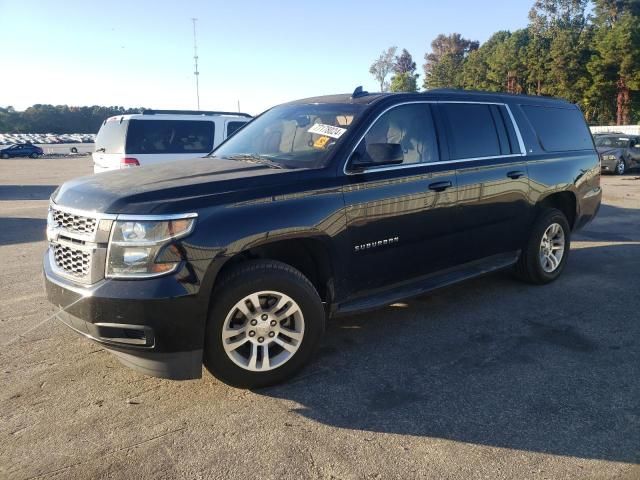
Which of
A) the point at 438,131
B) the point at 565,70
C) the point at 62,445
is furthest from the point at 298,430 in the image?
the point at 565,70

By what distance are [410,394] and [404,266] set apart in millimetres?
1131

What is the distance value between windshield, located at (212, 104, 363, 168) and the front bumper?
1.33m

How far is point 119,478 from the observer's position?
2.59m

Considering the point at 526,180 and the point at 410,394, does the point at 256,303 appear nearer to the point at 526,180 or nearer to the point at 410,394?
the point at 410,394

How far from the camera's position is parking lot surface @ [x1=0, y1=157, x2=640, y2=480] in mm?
2699

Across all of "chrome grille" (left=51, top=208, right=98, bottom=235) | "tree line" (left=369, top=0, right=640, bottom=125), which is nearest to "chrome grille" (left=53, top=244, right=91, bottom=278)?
"chrome grille" (left=51, top=208, right=98, bottom=235)

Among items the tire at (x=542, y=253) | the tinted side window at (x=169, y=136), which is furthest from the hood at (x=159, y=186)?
the tinted side window at (x=169, y=136)

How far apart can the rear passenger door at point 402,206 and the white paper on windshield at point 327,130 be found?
0.19m

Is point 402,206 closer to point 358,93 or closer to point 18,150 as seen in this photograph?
point 358,93

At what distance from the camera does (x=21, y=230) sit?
9.56m

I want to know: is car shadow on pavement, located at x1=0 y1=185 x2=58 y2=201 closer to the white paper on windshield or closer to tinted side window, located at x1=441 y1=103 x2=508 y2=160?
Result: the white paper on windshield

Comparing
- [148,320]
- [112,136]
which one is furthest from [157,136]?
[148,320]

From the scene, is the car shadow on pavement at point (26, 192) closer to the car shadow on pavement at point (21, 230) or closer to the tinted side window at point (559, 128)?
the car shadow on pavement at point (21, 230)

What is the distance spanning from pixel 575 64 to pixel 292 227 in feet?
174
